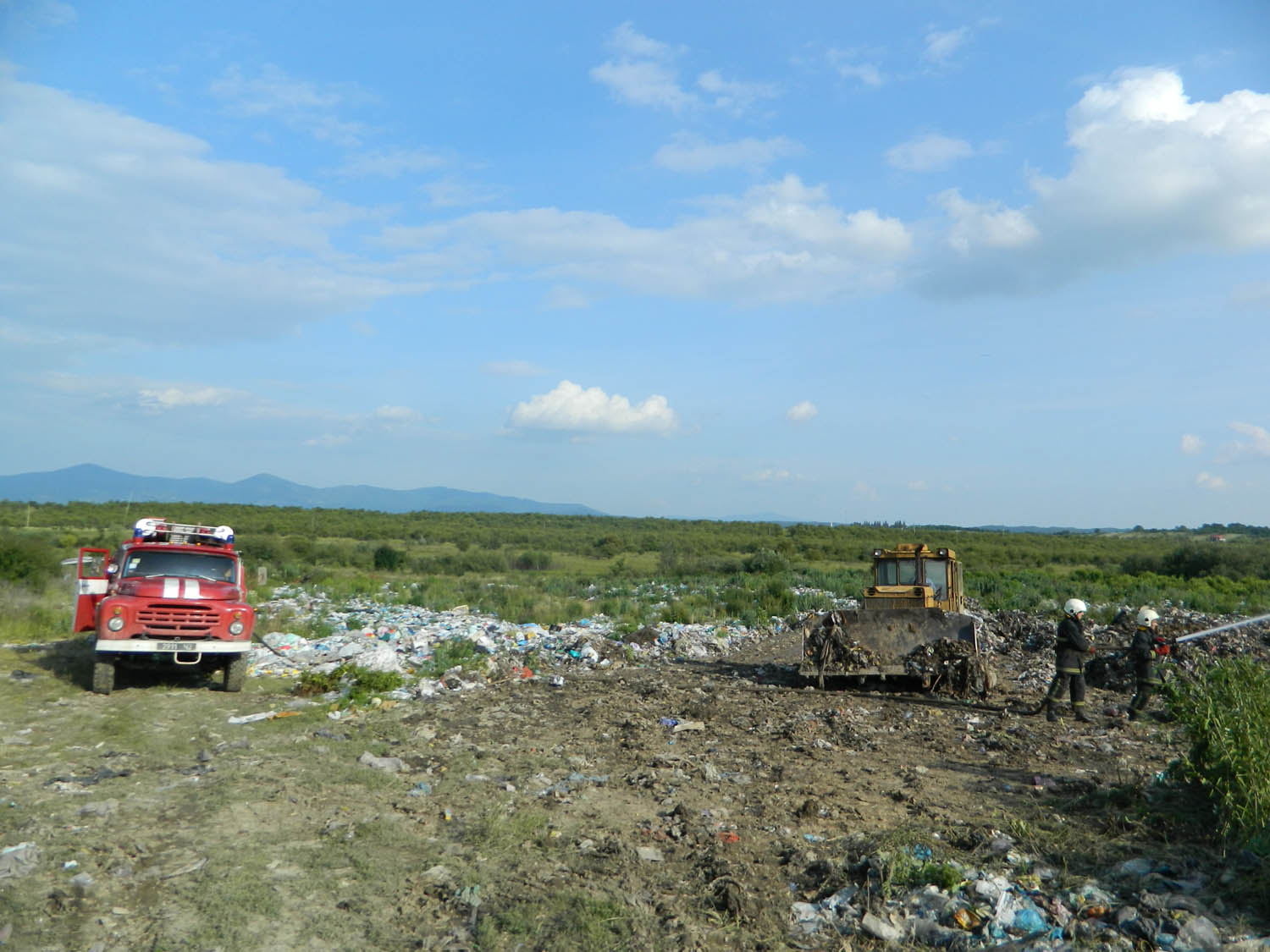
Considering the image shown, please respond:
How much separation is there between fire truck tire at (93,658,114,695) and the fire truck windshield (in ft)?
3.37

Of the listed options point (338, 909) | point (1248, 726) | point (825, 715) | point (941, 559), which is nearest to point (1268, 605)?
point (941, 559)

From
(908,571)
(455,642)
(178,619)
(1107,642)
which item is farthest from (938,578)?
(178,619)

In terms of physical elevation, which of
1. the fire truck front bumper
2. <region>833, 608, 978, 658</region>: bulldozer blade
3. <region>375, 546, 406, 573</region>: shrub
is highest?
<region>833, 608, 978, 658</region>: bulldozer blade

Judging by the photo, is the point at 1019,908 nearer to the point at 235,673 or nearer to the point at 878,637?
the point at 878,637

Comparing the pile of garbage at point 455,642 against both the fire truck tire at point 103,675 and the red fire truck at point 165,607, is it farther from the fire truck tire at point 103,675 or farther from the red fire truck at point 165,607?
the fire truck tire at point 103,675

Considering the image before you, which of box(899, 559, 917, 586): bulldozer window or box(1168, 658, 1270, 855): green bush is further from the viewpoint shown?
box(899, 559, 917, 586): bulldozer window

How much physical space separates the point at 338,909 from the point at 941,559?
1173cm

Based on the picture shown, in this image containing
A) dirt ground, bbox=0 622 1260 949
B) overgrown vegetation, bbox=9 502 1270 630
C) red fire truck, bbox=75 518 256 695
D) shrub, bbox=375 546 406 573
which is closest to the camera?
dirt ground, bbox=0 622 1260 949

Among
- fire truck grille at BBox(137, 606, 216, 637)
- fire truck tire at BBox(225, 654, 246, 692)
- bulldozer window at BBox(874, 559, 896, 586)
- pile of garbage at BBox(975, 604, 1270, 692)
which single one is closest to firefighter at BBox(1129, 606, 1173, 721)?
pile of garbage at BBox(975, 604, 1270, 692)

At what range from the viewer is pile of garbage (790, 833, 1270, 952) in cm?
440

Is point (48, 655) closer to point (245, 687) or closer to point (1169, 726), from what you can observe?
point (245, 687)

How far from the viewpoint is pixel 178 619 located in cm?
1048

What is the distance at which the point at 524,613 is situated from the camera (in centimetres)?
2138

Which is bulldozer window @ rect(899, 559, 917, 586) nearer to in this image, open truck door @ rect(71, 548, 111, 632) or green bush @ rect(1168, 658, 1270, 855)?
green bush @ rect(1168, 658, 1270, 855)
